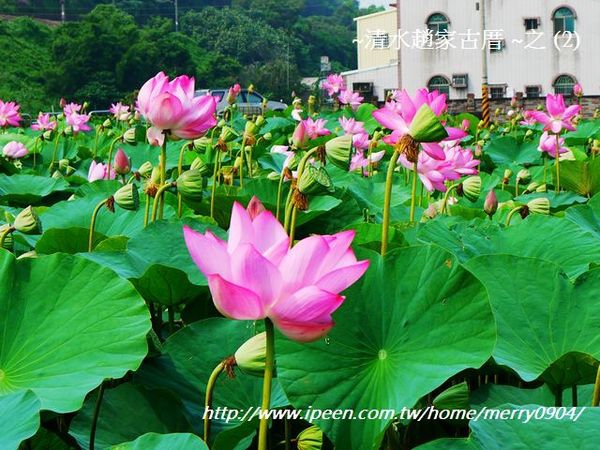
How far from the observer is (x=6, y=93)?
826 inches

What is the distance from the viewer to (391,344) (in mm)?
536

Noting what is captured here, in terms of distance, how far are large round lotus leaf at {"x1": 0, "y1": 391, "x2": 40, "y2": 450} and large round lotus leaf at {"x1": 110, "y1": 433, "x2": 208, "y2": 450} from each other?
5cm

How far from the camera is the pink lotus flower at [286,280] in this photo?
42 centimetres

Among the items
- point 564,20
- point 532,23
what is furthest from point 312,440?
point 564,20

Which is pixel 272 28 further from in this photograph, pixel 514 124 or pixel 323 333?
pixel 323 333

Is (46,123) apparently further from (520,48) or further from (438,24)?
(520,48)

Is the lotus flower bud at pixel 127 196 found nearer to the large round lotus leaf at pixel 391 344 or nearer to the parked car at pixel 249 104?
the large round lotus leaf at pixel 391 344

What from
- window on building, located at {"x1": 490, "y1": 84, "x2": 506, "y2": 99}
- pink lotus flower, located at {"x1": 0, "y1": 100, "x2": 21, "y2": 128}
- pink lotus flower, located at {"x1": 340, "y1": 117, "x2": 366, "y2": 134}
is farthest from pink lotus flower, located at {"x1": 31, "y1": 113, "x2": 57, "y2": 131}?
window on building, located at {"x1": 490, "y1": 84, "x2": 506, "y2": 99}

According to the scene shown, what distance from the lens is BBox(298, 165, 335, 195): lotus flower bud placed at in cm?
70

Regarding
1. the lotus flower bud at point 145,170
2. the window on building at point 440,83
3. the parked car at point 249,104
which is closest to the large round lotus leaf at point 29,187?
the lotus flower bud at point 145,170

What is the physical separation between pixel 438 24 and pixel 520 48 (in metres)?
1.71

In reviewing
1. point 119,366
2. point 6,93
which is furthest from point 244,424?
point 6,93

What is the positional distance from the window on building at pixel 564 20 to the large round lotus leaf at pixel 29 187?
16722 mm

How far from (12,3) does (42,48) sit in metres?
10.9
